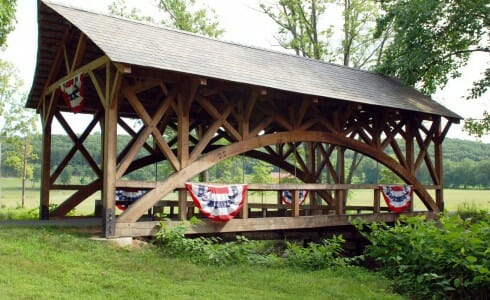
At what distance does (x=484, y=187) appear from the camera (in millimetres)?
44188

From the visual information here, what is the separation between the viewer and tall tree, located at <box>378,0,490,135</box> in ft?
53.2

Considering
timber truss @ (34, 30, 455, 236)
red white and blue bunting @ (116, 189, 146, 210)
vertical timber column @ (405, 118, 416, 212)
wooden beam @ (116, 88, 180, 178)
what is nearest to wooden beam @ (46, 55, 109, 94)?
timber truss @ (34, 30, 455, 236)

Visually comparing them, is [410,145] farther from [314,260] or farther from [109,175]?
[109,175]

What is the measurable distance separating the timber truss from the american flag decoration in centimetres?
17

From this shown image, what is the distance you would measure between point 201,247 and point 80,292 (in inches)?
112

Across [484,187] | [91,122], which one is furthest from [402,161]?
[484,187]

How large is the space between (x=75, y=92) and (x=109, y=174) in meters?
2.47

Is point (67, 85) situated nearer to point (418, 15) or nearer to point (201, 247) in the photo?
point (201, 247)

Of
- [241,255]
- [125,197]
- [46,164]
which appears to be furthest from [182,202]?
[125,197]

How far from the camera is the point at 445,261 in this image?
6422mm

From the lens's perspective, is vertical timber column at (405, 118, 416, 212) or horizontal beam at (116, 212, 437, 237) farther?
vertical timber column at (405, 118, 416, 212)

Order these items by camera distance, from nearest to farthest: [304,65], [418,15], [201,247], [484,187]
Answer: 1. [201,247]
2. [304,65]
3. [418,15]
4. [484,187]

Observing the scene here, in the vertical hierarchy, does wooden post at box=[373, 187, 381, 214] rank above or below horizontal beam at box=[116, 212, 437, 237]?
above

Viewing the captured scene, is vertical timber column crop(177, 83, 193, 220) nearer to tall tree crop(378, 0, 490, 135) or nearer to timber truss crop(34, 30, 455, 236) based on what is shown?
timber truss crop(34, 30, 455, 236)
